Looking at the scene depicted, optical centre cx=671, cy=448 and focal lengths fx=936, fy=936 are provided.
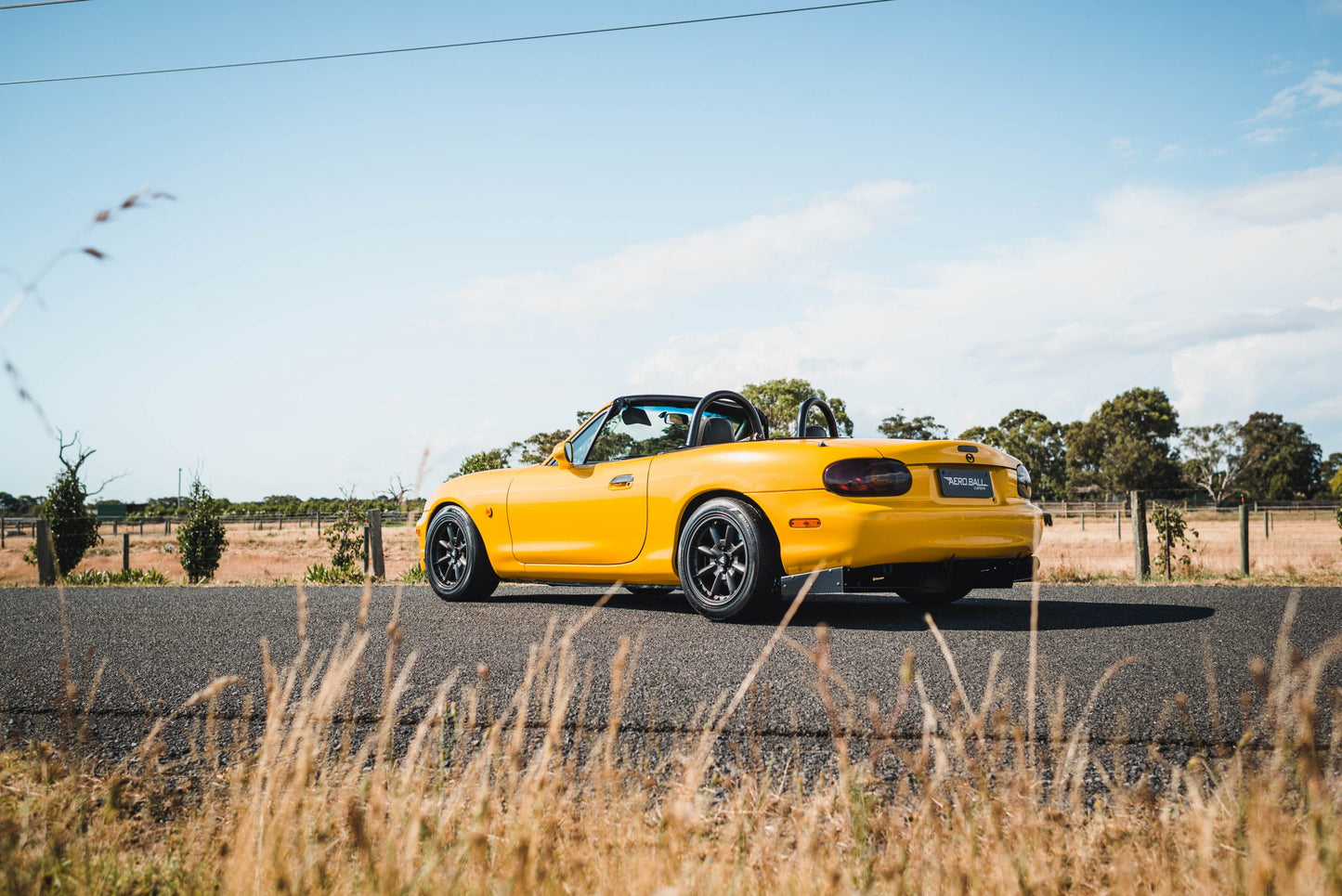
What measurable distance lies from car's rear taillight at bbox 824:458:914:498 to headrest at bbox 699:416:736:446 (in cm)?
140

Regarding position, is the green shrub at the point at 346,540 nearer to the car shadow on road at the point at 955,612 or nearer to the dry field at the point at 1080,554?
the dry field at the point at 1080,554

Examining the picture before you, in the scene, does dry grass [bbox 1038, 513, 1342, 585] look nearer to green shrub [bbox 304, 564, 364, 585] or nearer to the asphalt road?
the asphalt road

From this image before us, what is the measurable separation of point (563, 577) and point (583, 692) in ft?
10.7

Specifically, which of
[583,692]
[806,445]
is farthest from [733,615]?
[583,692]

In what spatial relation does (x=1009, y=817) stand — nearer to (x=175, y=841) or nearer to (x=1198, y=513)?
(x=175, y=841)

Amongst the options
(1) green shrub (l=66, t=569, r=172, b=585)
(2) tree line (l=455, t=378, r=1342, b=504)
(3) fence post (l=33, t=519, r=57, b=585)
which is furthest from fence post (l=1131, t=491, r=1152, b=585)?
(2) tree line (l=455, t=378, r=1342, b=504)

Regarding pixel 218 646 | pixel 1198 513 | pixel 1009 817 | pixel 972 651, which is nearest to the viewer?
pixel 1009 817

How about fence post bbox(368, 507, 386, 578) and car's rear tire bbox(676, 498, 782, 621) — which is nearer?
car's rear tire bbox(676, 498, 782, 621)

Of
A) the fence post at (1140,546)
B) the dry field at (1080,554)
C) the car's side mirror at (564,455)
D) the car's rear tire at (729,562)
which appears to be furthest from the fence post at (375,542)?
the fence post at (1140,546)

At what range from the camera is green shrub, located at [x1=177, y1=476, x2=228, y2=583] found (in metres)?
18.2

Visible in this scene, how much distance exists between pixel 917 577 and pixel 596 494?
7.69 ft

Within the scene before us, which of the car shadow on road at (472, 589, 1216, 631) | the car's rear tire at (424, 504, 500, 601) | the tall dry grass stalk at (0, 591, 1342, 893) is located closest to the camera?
the tall dry grass stalk at (0, 591, 1342, 893)

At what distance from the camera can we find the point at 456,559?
7766mm

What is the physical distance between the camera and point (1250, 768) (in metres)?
2.64
